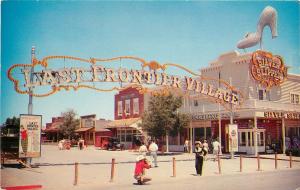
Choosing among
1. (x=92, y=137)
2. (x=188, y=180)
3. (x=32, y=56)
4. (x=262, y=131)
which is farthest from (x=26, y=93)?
(x=92, y=137)

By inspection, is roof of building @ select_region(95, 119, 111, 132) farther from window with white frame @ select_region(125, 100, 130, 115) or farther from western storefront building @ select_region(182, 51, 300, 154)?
western storefront building @ select_region(182, 51, 300, 154)

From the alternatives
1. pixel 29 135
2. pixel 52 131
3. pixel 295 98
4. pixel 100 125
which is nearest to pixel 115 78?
pixel 29 135

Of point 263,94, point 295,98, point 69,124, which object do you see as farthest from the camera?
point 69,124

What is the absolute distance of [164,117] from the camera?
30.8 meters

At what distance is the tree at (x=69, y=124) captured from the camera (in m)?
58.6

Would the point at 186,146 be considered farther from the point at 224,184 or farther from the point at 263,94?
the point at 224,184

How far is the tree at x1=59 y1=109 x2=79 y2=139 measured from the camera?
2307 inches

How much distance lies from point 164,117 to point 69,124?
1240 inches

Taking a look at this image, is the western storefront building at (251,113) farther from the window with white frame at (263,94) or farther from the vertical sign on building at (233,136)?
the vertical sign on building at (233,136)

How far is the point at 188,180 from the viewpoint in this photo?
1440 cm

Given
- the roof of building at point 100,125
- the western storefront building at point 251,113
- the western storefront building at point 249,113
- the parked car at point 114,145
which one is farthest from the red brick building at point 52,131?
the western storefront building at point 251,113

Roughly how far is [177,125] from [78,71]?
14.5 metres

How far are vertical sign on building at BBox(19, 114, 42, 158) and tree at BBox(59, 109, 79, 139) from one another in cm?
4204

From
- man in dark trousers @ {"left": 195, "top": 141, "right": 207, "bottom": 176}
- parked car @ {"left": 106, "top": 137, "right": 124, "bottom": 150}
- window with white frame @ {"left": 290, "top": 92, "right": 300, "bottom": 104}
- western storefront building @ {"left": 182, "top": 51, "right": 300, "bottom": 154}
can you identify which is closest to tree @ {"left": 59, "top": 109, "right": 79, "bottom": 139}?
parked car @ {"left": 106, "top": 137, "right": 124, "bottom": 150}
